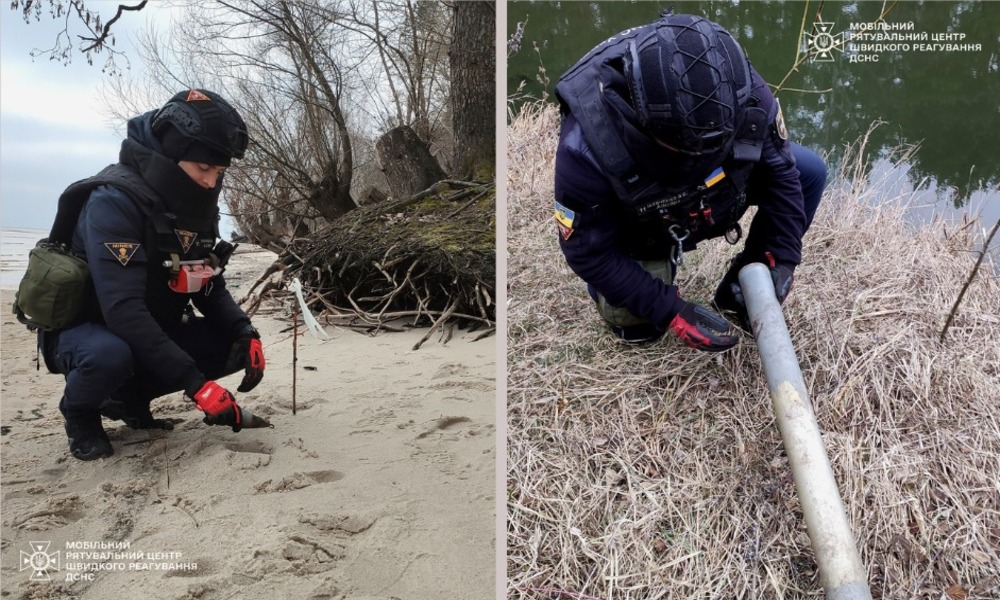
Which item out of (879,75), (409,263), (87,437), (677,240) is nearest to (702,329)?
(677,240)

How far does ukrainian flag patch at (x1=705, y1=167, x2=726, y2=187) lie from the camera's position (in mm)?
1702

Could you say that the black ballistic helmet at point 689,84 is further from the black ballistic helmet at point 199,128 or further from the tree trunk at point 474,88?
the black ballistic helmet at point 199,128

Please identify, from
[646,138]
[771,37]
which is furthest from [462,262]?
[771,37]

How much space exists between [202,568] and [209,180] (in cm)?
66

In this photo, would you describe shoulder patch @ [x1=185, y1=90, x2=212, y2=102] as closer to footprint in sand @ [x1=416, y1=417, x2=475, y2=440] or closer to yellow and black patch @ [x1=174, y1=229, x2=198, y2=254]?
yellow and black patch @ [x1=174, y1=229, x2=198, y2=254]

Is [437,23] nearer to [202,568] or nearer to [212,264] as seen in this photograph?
[212,264]

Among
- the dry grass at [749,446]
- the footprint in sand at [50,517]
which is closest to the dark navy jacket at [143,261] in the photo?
the footprint in sand at [50,517]

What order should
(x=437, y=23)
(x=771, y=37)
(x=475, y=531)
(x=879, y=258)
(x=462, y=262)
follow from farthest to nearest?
(x=771, y=37) → (x=879, y=258) → (x=462, y=262) → (x=437, y=23) → (x=475, y=531)

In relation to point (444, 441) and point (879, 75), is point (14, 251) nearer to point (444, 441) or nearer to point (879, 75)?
point (444, 441)

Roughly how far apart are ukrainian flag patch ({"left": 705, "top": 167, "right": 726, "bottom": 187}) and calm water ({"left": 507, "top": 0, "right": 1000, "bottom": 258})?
4.29 ft

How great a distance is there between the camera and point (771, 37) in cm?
360

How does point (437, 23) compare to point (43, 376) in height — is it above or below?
above

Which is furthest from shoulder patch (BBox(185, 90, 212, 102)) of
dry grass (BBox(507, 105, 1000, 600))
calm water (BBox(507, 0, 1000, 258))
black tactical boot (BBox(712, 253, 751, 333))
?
calm water (BBox(507, 0, 1000, 258))

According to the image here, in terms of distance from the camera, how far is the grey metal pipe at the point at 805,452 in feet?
4.37
